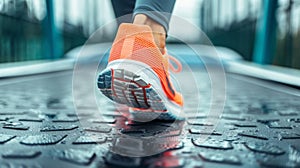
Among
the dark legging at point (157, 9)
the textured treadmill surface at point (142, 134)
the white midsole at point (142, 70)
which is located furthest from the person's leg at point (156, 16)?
the textured treadmill surface at point (142, 134)

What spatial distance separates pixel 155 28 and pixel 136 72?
201mm

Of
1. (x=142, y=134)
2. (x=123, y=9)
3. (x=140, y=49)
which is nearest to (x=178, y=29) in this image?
(x=123, y=9)

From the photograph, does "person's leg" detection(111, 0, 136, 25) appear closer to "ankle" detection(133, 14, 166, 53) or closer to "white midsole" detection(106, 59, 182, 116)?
"ankle" detection(133, 14, 166, 53)

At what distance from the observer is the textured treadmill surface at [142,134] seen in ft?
2.19

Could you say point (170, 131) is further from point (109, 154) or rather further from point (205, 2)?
point (205, 2)

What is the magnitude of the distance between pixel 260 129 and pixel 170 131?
27 centimetres

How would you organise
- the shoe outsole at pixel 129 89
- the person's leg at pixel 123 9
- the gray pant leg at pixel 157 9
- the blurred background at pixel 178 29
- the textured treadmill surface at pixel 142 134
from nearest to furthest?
the textured treadmill surface at pixel 142 134
the shoe outsole at pixel 129 89
the gray pant leg at pixel 157 9
the person's leg at pixel 123 9
the blurred background at pixel 178 29

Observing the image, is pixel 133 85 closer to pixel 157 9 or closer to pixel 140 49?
pixel 140 49

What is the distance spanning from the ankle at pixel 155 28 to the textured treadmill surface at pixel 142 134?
0.25 metres

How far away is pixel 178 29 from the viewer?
1.26 meters

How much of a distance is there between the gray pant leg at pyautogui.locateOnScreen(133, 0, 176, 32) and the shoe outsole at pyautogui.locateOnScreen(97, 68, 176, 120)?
0.23 metres

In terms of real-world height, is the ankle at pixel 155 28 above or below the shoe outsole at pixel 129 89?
above

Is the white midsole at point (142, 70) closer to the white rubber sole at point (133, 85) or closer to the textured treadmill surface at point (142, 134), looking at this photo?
the white rubber sole at point (133, 85)

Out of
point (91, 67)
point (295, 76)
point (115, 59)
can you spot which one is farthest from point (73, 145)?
point (91, 67)
